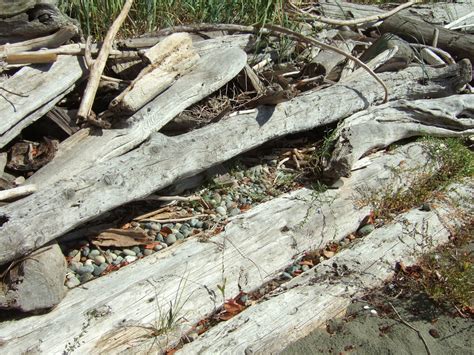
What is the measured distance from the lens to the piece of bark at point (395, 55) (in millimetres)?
5793

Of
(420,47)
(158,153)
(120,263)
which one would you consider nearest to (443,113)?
(420,47)

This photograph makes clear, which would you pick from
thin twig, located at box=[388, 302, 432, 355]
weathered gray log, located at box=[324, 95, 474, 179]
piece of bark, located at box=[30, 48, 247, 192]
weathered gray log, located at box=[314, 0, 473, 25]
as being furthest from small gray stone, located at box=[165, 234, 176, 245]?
weathered gray log, located at box=[314, 0, 473, 25]

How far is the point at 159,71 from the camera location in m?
4.33

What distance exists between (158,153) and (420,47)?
367 cm

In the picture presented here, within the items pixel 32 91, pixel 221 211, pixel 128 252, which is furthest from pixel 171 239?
pixel 32 91

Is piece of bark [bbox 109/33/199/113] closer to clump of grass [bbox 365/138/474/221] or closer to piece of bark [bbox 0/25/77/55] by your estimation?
piece of bark [bbox 0/25/77/55]

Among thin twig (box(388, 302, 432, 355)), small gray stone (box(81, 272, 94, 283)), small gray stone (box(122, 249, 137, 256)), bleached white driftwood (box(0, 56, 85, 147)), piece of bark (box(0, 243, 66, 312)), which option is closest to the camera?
piece of bark (box(0, 243, 66, 312))

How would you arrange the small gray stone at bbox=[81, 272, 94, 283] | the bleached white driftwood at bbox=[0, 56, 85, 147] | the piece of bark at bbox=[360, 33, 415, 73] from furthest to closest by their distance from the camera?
the piece of bark at bbox=[360, 33, 415, 73] → the bleached white driftwood at bbox=[0, 56, 85, 147] → the small gray stone at bbox=[81, 272, 94, 283]

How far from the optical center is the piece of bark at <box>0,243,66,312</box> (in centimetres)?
312

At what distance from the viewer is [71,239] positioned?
3.90 meters

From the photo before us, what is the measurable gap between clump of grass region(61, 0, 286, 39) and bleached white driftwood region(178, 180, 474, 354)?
87.5 inches

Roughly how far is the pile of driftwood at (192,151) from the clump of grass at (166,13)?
0.95 ft

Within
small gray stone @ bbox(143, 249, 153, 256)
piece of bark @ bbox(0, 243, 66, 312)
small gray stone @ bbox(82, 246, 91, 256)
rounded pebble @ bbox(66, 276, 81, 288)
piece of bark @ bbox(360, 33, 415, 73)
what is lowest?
small gray stone @ bbox(143, 249, 153, 256)

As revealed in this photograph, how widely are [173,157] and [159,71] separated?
2.40ft
